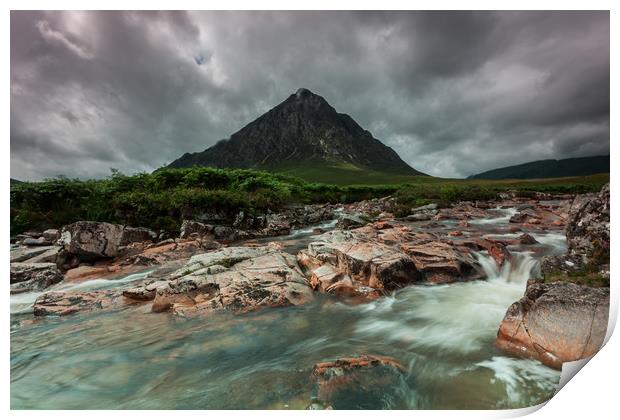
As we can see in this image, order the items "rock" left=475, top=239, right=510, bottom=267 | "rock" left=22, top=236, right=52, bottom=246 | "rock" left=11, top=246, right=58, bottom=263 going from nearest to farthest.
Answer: "rock" left=475, top=239, right=510, bottom=267 < "rock" left=11, top=246, right=58, bottom=263 < "rock" left=22, top=236, right=52, bottom=246

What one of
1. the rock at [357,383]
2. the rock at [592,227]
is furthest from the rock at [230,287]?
the rock at [592,227]

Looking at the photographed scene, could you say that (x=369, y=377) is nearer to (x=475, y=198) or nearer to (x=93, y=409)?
(x=93, y=409)

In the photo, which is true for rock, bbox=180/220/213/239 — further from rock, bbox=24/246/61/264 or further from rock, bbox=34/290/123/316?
rock, bbox=34/290/123/316

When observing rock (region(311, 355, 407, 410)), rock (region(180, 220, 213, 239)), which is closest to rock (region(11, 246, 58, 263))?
rock (region(180, 220, 213, 239))

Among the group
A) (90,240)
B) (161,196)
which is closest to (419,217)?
(161,196)

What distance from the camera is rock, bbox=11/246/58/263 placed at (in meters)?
6.86

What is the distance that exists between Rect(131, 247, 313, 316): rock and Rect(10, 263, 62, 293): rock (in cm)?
266

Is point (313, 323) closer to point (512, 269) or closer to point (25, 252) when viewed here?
point (512, 269)

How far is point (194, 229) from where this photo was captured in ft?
34.3

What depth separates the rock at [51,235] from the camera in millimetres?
8167

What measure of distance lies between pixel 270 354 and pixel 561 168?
595 centimetres
